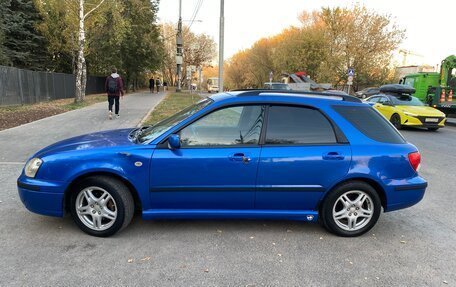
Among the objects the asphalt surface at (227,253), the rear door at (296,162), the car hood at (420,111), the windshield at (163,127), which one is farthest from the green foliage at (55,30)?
the rear door at (296,162)

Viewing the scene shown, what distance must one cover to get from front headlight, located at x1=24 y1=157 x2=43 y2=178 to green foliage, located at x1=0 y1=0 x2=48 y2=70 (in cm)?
2345

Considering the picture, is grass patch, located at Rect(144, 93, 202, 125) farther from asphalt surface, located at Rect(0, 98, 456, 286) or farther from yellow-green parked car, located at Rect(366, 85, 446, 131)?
asphalt surface, located at Rect(0, 98, 456, 286)

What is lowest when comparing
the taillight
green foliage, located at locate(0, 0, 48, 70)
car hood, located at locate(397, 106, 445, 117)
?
car hood, located at locate(397, 106, 445, 117)

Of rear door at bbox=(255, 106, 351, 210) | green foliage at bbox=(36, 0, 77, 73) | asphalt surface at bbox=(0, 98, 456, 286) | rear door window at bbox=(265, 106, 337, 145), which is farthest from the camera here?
green foliage at bbox=(36, 0, 77, 73)

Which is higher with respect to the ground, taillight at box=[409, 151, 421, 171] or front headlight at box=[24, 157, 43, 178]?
taillight at box=[409, 151, 421, 171]

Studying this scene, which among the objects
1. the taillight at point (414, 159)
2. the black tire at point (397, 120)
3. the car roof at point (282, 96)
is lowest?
the black tire at point (397, 120)

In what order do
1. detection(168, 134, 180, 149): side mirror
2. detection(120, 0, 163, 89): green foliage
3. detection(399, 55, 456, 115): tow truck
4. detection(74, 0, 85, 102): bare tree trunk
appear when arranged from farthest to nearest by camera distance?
1. detection(120, 0, 163, 89): green foliage
2. detection(74, 0, 85, 102): bare tree trunk
3. detection(399, 55, 456, 115): tow truck
4. detection(168, 134, 180, 149): side mirror

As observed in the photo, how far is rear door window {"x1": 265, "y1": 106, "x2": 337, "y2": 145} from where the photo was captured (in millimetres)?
3990

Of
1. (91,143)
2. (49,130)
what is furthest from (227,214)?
(49,130)

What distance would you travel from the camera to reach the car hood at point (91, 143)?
13.0 ft

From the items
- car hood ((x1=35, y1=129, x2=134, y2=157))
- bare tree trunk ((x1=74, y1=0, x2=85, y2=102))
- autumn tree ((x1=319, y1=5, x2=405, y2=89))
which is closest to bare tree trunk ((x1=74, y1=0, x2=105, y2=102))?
bare tree trunk ((x1=74, y1=0, x2=85, y2=102))

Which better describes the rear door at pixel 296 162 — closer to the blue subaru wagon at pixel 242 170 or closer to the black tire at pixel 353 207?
the blue subaru wagon at pixel 242 170

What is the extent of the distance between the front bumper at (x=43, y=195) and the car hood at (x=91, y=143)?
1.09ft

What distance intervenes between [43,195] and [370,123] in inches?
145
